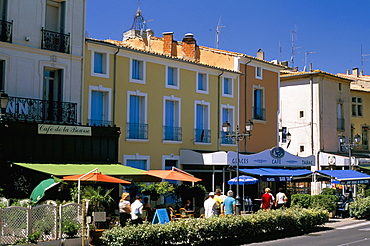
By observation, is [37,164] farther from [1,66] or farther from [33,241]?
[33,241]

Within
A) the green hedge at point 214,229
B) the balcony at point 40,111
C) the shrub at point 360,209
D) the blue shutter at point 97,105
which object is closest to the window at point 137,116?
the blue shutter at point 97,105

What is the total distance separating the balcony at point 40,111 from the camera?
2058 centimetres

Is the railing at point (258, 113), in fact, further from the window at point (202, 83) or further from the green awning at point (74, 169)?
the green awning at point (74, 169)

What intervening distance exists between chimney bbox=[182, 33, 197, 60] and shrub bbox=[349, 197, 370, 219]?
13210 millimetres

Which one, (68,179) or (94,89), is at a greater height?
(94,89)

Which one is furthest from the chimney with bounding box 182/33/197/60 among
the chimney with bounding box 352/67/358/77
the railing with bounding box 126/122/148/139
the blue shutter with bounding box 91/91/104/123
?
the chimney with bounding box 352/67/358/77

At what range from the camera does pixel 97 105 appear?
81.1 feet

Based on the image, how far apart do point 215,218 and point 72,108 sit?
8.89 m

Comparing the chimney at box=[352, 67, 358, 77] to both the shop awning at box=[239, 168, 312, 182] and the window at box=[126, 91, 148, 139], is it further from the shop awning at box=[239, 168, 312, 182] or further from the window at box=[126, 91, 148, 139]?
the window at box=[126, 91, 148, 139]

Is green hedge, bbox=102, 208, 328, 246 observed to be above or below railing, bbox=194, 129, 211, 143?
below

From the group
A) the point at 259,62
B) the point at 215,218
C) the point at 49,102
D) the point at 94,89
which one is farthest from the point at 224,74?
the point at 215,218

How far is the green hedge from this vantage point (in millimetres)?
14898

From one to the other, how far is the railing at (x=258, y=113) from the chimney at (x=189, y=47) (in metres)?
5.01

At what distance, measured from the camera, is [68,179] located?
1750cm
